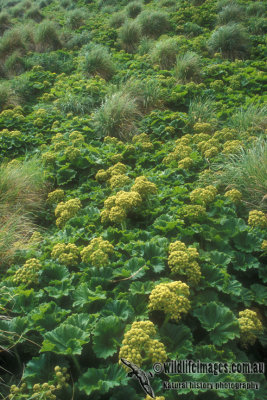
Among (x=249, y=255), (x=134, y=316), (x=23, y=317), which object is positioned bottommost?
(x=249, y=255)

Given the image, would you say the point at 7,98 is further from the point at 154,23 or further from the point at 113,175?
the point at 154,23

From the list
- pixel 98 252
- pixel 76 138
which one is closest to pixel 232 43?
pixel 76 138

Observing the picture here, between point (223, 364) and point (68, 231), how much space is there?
1976 mm

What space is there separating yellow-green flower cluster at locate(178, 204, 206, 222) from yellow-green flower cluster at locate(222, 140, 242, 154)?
143 centimetres

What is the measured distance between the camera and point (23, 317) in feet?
7.90

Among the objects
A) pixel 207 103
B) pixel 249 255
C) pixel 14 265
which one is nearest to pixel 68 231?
pixel 14 265

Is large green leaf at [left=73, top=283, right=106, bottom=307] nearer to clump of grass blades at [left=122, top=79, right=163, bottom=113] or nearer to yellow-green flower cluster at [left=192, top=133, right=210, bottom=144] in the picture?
yellow-green flower cluster at [left=192, top=133, right=210, bottom=144]

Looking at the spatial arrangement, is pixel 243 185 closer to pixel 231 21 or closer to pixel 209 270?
pixel 209 270

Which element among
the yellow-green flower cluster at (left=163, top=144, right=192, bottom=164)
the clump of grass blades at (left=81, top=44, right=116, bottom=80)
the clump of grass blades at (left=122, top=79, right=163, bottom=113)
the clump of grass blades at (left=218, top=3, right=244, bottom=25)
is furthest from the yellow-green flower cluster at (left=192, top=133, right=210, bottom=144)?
the clump of grass blades at (left=218, top=3, right=244, bottom=25)

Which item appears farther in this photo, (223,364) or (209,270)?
(209,270)

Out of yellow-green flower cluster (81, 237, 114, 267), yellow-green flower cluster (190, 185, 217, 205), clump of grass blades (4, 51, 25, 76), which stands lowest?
yellow-green flower cluster (190, 185, 217, 205)

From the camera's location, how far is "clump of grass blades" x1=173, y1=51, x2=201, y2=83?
7.10 m

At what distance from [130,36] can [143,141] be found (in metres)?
6.07

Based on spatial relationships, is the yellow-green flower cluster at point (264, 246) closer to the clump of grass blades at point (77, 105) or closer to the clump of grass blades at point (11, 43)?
the clump of grass blades at point (77, 105)
